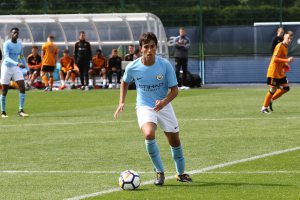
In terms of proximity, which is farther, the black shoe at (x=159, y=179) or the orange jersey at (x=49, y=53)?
the orange jersey at (x=49, y=53)

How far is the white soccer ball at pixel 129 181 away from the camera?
11148mm

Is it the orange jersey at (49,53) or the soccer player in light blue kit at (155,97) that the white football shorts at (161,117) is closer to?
the soccer player in light blue kit at (155,97)

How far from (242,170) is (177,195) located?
222cm

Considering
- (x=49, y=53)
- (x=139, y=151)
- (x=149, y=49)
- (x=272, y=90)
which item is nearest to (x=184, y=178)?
(x=149, y=49)

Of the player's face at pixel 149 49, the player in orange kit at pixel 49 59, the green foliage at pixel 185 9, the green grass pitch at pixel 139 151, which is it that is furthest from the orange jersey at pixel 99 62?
the player's face at pixel 149 49

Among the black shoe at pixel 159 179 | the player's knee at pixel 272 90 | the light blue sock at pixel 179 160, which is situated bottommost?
the player's knee at pixel 272 90

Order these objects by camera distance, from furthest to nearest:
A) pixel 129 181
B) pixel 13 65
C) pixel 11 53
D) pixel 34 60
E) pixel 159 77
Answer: pixel 34 60
pixel 13 65
pixel 11 53
pixel 159 77
pixel 129 181

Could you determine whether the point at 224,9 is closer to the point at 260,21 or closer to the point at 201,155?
the point at 260,21

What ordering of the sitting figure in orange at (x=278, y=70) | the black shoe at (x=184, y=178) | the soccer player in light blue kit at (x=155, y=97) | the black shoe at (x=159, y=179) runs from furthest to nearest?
the sitting figure in orange at (x=278, y=70) → the black shoe at (x=184, y=178) → the soccer player in light blue kit at (x=155, y=97) → the black shoe at (x=159, y=179)

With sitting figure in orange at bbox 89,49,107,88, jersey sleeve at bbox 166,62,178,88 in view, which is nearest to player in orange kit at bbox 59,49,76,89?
sitting figure in orange at bbox 89,49,107,88

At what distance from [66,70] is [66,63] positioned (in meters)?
0.35

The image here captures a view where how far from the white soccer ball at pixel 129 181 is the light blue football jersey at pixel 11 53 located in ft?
40.7

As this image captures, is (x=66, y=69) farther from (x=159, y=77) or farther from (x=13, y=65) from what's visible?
(x=159, y=77)

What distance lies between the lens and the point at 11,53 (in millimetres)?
23234
